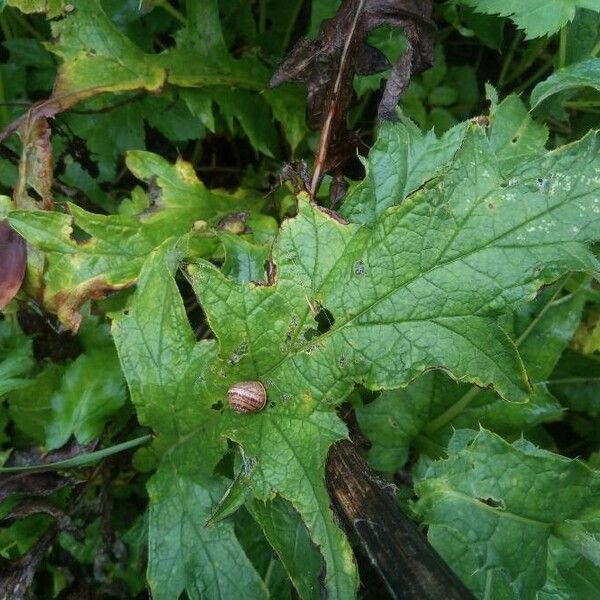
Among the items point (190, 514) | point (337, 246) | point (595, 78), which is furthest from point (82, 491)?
point (595, 78)

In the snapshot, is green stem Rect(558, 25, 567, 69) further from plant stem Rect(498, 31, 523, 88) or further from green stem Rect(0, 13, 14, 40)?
green stem Rect(0, 13, 14, 40)

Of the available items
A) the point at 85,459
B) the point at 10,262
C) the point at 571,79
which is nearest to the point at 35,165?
the point at 10,262

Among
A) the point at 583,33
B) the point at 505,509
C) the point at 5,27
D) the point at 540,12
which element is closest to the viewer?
the point at 505,509

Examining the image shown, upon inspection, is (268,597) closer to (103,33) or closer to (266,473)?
(266,473)

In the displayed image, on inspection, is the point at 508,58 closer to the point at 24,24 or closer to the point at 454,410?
the point at 454,410

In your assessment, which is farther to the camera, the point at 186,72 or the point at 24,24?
the point at 24,24

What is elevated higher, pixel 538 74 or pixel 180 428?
pixel 538 74
